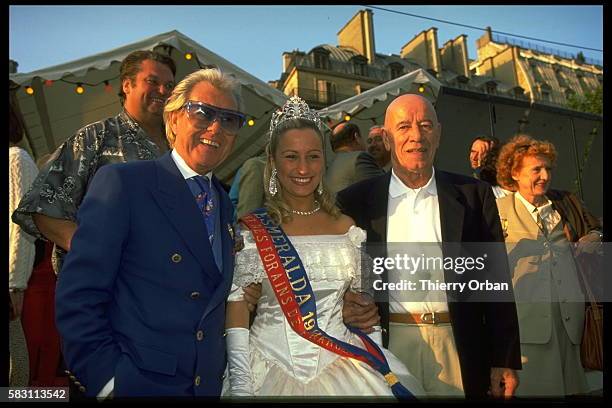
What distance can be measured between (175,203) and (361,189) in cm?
124

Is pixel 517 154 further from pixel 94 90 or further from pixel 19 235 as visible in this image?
pixel 94 90

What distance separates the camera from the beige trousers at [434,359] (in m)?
2.42

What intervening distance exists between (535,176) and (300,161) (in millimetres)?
1967

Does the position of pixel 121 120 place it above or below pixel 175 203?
above

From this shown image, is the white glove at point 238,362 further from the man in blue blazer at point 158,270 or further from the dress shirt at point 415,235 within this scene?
the dress shirt at point 415,235

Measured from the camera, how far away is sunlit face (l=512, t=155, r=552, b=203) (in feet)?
11.1

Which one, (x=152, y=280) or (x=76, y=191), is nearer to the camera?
(x=152, y=280)

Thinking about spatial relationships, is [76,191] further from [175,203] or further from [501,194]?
[501,194]

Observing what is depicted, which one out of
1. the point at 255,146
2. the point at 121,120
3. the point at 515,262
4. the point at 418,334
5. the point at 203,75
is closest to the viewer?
the point at 203,75

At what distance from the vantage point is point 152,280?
1.82 meters

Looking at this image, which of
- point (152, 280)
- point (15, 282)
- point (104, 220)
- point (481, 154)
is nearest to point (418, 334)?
point (152, 280)

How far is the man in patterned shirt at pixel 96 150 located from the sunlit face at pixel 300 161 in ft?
2.59

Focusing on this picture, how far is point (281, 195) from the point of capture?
2578 mm

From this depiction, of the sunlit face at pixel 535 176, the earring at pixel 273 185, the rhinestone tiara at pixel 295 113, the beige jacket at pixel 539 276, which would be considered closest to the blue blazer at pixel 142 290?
the earring at pixel 273 185
